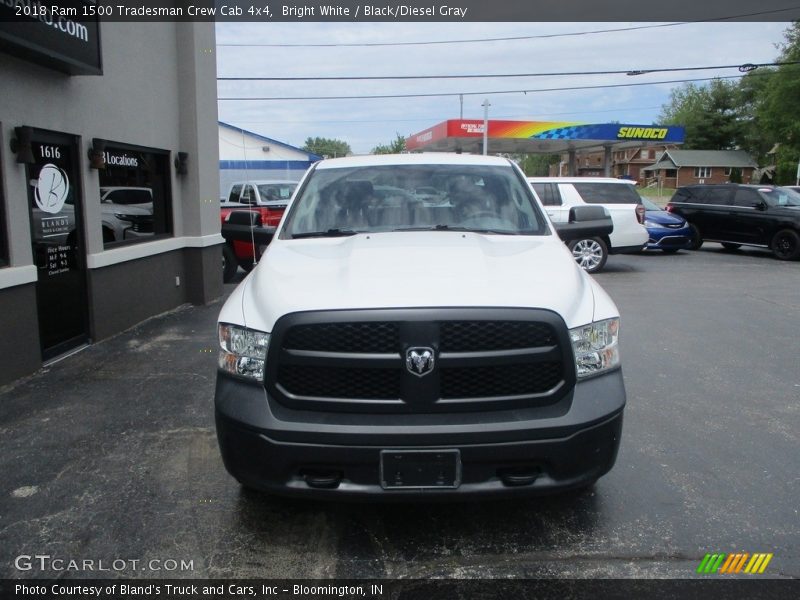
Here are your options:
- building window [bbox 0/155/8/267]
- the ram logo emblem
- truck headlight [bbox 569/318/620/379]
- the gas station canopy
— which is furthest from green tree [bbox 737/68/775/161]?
the ram logo emblem

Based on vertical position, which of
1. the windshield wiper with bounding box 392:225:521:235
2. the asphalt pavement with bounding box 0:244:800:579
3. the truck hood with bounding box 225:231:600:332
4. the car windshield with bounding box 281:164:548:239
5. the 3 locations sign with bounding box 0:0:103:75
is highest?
the 3 locations sign with bounding box 0:0:103:75

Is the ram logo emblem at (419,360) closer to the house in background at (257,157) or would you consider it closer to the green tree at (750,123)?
the house in background at (257,157)

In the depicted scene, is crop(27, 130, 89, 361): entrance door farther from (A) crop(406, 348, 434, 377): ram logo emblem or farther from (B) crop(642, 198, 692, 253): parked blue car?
(B) crop(642, 198, 692, 253): parked blue car

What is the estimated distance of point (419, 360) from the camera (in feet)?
9.35

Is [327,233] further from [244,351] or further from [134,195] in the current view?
[134,195]

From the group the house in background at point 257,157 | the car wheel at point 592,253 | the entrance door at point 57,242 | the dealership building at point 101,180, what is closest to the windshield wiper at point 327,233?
the dealership building at point 101,180

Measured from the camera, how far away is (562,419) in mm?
2893

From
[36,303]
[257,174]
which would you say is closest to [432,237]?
[36,303]

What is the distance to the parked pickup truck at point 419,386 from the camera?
282cm

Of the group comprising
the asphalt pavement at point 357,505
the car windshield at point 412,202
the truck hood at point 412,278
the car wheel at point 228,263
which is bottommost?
the asphalt pavement at point 357,505

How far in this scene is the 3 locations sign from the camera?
5383mm

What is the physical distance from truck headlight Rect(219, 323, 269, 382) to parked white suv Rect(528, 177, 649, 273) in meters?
10.9

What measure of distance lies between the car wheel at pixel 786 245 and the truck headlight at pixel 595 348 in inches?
570

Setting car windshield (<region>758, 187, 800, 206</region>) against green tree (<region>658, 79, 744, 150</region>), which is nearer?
car windshield (<region>758, 187, 800, 206</region>)
